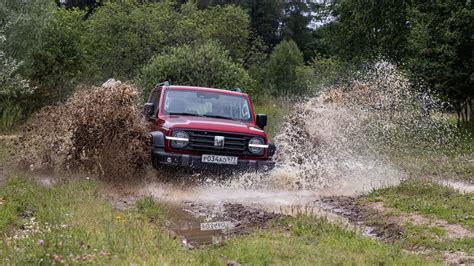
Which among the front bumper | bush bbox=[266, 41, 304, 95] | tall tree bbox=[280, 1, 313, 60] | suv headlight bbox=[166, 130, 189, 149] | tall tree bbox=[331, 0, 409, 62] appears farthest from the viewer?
tall tree bbox=[280, 1, 313, 60]

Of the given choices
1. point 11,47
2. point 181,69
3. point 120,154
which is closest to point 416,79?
point 181,69

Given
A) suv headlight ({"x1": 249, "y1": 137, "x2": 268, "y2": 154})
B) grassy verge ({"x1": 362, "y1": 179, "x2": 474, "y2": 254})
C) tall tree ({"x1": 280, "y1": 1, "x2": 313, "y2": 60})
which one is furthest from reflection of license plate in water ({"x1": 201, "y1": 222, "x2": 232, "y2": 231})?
tall tree ({"x1": 280, "y1": 1, "x2": 313, "y2": 60})

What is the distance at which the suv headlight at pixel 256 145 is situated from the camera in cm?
1094

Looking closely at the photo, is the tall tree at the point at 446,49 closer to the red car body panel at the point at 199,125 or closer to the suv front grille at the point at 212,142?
the red car body panel at the point at 199,125

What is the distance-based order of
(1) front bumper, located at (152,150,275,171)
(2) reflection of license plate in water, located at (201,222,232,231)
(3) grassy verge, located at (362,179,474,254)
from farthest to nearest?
(1) front bumper, located at (152,150,275,171)
(2) reflection of license plate in water, located at (201,222,232,231)
(3) grassy verge, located at (362,179,474,254)

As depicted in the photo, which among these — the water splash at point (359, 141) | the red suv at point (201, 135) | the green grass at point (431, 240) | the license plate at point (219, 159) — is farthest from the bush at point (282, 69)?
the green grass at point (431, 240)

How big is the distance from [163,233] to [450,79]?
16366 millimetres

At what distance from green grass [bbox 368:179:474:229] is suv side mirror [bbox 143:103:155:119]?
4.46 metres

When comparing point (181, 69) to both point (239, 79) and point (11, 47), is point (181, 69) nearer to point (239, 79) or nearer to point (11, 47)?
point (239, 79)

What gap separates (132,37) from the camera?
99.0 feet

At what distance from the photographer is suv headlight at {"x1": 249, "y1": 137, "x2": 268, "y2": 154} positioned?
1094 centimetres

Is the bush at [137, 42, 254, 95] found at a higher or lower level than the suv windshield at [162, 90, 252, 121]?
higher

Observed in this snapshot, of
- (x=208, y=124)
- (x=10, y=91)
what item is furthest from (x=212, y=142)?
(x=10, y=91)

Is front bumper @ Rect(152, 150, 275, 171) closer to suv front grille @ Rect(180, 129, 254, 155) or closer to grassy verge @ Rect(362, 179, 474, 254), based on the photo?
suv front grille @ Rect(180, 129, 254, 155)
